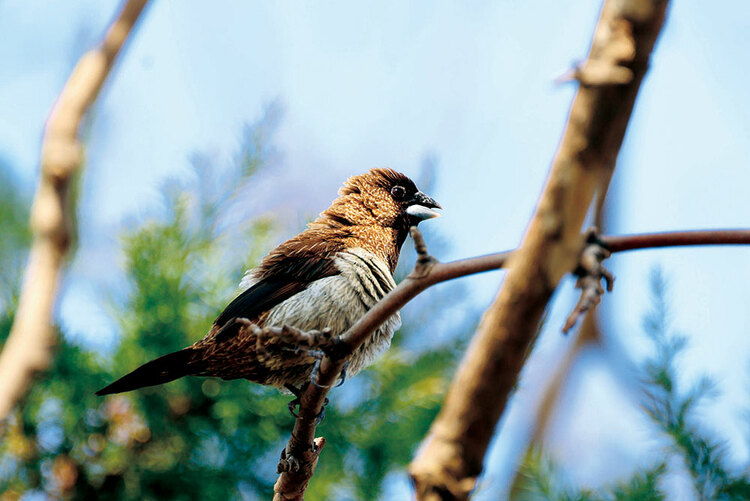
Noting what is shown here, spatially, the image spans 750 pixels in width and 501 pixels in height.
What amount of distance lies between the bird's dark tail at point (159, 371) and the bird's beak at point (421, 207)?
0.90 meters

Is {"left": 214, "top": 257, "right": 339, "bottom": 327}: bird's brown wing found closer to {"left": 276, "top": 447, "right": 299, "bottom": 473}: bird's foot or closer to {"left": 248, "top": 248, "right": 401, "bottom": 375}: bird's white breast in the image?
{"left": 248, "top": 248, "right": 401, "bottom": 375}: bird's white breast

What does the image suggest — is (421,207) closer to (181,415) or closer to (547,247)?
(181,415)

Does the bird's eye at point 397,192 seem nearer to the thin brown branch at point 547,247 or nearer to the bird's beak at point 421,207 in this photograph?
the bird's beak at point 421,207

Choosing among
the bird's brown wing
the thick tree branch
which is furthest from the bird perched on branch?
the thick tree branch

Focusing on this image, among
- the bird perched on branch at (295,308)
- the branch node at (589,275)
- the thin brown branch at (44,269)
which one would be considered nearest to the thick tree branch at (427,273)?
the branch node at (589,275)

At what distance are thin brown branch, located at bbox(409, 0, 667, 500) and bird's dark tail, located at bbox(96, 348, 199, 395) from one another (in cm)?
113

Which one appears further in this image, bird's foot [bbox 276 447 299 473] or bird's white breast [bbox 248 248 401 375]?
bird's white breast [bbox 248 248 401 375]

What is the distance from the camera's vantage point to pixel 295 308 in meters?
2.18

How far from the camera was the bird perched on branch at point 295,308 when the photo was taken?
2086 mm

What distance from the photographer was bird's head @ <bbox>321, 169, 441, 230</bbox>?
2582 millimetres

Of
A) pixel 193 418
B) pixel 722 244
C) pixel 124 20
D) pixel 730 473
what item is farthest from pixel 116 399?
pixel 722 244

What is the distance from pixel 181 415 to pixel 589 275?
1924 mm

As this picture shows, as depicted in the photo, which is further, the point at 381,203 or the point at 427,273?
the point at 381,203

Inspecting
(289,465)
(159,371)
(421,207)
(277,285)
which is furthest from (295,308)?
(421,207)
